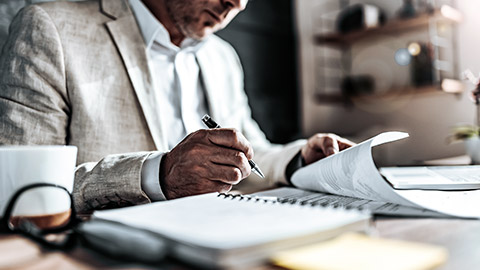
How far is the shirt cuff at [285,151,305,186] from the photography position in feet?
3.16

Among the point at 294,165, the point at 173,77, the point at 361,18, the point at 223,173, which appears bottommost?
the point at 294,165

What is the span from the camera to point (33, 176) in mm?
461

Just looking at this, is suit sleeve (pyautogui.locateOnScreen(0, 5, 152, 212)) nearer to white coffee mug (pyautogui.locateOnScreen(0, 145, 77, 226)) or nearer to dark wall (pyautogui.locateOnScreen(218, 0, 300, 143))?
white coffee mug (pyautogui.locateOnScreen(0, 145, 77, 226))

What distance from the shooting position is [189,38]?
1287 mm

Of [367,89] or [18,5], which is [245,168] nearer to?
[18,5]

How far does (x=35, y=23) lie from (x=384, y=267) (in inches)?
39.0

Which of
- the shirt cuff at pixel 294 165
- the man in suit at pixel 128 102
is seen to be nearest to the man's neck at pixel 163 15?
the man in suit at pixel 128 102

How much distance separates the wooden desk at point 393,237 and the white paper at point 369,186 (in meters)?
0.05

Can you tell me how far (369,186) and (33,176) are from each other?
46cm

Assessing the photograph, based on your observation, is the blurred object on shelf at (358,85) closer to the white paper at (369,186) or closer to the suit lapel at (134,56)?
the suit lapel at (134,56)

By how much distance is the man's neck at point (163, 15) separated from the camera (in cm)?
124

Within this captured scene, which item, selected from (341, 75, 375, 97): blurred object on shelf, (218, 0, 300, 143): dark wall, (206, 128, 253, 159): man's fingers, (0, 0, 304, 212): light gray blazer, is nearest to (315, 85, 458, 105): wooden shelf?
(341, 75, 375, 97): blurred object on shelf

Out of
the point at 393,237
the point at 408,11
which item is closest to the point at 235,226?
the point at 393,237

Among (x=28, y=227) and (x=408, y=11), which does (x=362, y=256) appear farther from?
(x=408, y=11)
